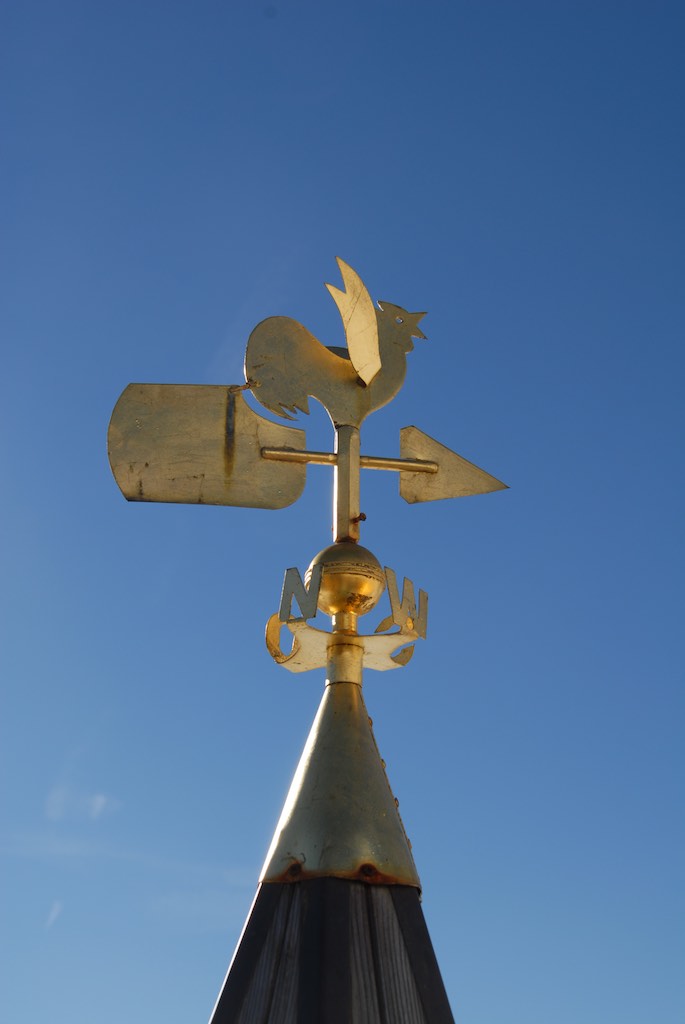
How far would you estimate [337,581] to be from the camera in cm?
475

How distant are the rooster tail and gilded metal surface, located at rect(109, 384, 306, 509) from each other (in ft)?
1.46

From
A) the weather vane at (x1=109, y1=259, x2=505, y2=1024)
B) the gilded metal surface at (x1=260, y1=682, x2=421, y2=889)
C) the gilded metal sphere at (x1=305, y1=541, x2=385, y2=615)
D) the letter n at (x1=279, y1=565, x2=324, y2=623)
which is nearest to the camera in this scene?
the weather vane at (x1=109, y1=259, x2=505, y2=1024)

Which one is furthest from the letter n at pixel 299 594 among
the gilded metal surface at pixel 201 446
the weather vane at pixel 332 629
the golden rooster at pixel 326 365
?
the golden rooster at pixel 326 365

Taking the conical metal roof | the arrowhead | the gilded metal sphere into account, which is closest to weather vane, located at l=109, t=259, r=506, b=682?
the arrowhead

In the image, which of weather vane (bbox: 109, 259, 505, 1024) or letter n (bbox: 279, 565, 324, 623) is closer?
weather vane (bbox: 109, 259, 505, 1024)

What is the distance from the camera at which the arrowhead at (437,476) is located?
5574 mm

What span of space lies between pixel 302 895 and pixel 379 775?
0.60 meters

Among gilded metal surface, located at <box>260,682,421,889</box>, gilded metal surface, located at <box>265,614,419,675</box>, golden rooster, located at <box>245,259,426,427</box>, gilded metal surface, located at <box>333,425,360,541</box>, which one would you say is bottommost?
gilded metal surface, located at <box>260,682,421,889</box>

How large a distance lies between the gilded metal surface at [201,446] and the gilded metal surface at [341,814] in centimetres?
112

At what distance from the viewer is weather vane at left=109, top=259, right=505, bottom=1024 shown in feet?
12.9

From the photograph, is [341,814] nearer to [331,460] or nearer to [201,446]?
[331,460]

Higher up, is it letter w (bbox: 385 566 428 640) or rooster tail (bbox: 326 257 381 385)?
rooster tail (bbox: 326 257 381 385)

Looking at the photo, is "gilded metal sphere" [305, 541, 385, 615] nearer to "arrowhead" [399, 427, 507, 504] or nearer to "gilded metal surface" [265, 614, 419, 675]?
"gilded metal surface" [265, 614, 419, 675]

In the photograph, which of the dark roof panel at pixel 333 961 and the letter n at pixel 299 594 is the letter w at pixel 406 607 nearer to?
the letter n at pixel 299 594
